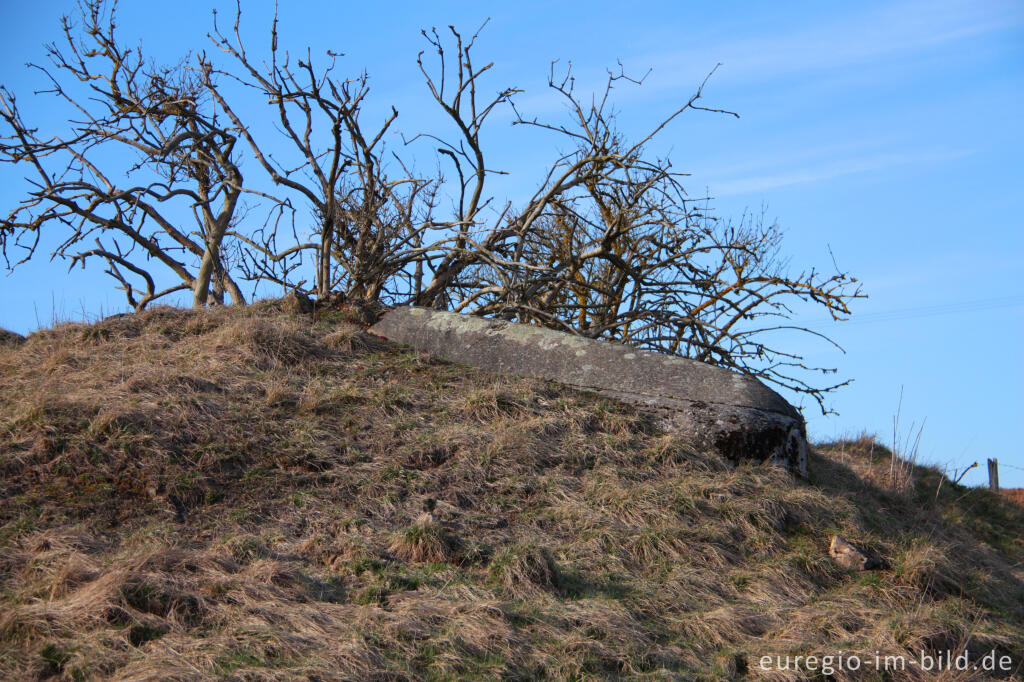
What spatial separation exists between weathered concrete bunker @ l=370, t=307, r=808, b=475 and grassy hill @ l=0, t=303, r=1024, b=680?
0.87ft

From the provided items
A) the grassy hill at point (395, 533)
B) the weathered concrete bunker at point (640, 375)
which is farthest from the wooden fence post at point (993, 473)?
the weathered concrete bunker at point (640, 375)

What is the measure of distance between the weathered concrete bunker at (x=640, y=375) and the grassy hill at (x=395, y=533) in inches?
10.4

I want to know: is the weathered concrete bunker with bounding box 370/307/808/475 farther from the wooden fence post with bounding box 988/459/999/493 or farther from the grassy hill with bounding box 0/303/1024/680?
the wooden fence post with bounding box 988/459/999/493

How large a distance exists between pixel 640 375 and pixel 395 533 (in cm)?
333

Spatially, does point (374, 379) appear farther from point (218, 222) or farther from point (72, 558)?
point (218, 222)

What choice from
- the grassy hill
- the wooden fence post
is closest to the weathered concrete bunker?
the grassy hill

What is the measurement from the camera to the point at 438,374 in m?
8.05

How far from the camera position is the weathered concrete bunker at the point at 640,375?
24.2 ft

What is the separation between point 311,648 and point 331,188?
6.55 m

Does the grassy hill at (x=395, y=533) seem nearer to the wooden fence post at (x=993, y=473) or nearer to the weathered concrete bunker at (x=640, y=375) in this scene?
the weathered concrete bunker at (x=640, y=375)

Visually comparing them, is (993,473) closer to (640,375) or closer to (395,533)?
(640,375)

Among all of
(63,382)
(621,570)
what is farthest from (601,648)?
(63,382)

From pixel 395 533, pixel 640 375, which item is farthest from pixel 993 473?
pixel 395 533

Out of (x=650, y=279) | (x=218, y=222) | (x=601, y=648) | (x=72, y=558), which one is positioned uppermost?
(x=218, y=222)
